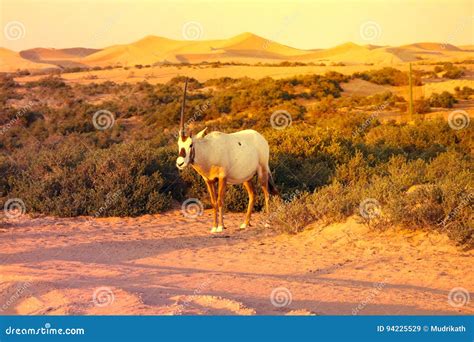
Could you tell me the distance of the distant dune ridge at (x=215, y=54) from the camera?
95.9 metres

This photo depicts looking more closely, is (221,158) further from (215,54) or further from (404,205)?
(215,54)

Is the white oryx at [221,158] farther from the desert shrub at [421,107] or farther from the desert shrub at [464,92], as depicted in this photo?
the desert shrub at [464,92]

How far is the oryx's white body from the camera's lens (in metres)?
11.2

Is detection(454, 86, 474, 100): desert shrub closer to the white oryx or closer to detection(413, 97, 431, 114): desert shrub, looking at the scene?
detection(413, 97, 431, 114): desert shrub

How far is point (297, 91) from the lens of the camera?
136 ft

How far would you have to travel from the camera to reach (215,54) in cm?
11269

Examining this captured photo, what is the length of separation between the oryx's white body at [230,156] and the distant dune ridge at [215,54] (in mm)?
77626

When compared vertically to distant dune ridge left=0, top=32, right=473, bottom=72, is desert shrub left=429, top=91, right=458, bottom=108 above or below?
below

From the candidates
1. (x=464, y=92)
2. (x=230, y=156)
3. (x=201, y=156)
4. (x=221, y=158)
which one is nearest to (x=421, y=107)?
(x=464, y=92)

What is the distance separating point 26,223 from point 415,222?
675cm

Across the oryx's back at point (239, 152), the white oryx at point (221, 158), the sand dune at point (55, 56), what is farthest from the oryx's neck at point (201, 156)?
the sand dune at point (55, 56)

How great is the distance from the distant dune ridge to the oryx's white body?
7763cm

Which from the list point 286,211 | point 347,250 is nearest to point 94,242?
point 286,211

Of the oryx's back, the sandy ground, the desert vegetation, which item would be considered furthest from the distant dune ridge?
the sandy ground
